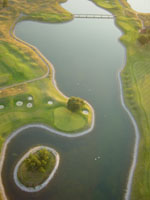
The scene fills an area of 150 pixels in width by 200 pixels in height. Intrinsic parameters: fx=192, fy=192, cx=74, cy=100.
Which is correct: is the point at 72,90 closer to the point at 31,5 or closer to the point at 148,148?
the point at 148,148

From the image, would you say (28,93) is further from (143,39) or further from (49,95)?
(143,39)

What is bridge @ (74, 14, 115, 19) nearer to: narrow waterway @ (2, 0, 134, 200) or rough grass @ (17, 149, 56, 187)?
narrow waterway @ (2, 0, 134, 200)

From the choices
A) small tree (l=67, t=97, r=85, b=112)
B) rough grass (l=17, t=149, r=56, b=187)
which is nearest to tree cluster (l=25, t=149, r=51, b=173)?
rough grass (l=17, t=149, r=56, b=187)

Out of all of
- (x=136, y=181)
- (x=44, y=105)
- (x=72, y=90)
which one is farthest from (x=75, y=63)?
(x=136, y=181)

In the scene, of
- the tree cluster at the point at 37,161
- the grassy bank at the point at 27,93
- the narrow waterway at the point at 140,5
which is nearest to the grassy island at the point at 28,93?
the grassy bank at the point at 27,93

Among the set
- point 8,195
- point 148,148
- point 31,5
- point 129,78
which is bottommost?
point 8,195

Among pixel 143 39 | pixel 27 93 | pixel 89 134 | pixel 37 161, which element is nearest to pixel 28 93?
pixel 27 93

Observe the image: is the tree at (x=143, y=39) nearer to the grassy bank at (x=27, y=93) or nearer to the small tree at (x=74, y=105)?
the grassy bank at (x=27, y=93)
